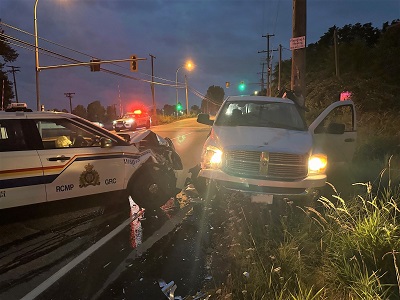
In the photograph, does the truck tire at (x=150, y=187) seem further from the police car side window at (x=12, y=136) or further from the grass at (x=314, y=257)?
the police car side window at (x=12, y=136)

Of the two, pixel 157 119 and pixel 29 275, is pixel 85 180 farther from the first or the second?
pixel 157 119

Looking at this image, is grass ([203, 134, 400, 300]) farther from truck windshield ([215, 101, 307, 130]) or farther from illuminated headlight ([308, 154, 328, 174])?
truck windshield ([215, 101, 307, 130])

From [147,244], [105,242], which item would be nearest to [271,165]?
[147,244]

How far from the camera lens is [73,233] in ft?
17.2

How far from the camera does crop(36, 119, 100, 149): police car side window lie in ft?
17.5

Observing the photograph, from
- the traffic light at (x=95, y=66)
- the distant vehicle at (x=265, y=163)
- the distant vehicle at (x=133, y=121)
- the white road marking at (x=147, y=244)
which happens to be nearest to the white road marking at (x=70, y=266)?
the white road marking at (x=147, y=244)

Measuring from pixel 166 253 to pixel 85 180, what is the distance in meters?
1.87

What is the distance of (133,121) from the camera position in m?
35.6

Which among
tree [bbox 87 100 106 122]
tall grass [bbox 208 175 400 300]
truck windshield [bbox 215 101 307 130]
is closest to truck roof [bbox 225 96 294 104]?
truck windshield [bbox 215 101 307 130]

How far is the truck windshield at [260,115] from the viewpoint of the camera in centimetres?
662

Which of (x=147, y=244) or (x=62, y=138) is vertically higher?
(x=62, y=138)

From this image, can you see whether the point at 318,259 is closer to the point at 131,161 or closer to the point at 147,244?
the point at 147,244

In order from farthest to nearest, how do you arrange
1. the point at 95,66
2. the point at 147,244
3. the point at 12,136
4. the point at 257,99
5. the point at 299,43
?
the point at 95,66 → the point at 299,43 → the point at 257,99 → the point at 12,136 → the point at 147,244

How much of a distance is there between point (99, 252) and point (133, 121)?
31.9m
